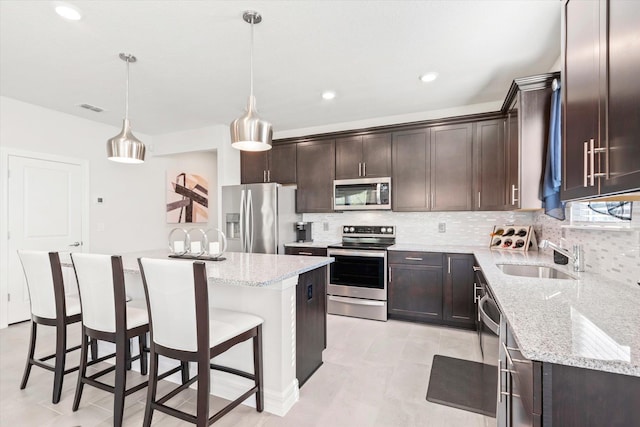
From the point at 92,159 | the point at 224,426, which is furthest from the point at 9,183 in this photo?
the point at 224,426

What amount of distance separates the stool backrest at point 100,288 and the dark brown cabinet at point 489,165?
3479 mm

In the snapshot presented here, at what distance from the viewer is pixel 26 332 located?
3297 mm

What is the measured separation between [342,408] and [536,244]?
2.71 meters

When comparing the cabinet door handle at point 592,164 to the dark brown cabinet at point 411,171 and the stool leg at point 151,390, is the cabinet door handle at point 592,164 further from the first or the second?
the dark brown cabinet at point 411,171

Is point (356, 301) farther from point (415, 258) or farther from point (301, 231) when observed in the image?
point (301, 231)

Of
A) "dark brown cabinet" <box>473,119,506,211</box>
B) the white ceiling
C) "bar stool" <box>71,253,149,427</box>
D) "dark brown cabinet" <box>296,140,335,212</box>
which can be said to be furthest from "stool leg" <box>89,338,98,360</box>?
"dark brown cabinet" <box>473,119,506,211</box>

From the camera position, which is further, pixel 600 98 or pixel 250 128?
pixel 250 128

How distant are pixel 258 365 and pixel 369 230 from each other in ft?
8.84

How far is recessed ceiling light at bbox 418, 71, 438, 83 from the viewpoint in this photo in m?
2.88

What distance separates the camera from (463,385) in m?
2.21

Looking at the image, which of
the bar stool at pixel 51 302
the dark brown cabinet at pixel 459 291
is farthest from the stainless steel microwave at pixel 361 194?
the bar stool at pixel 51 302

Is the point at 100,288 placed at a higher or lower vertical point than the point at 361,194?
lower

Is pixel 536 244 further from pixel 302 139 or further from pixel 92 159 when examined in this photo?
pixel 92 159

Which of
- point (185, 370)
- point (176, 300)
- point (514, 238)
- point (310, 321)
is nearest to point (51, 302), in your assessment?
point (185, 370)
